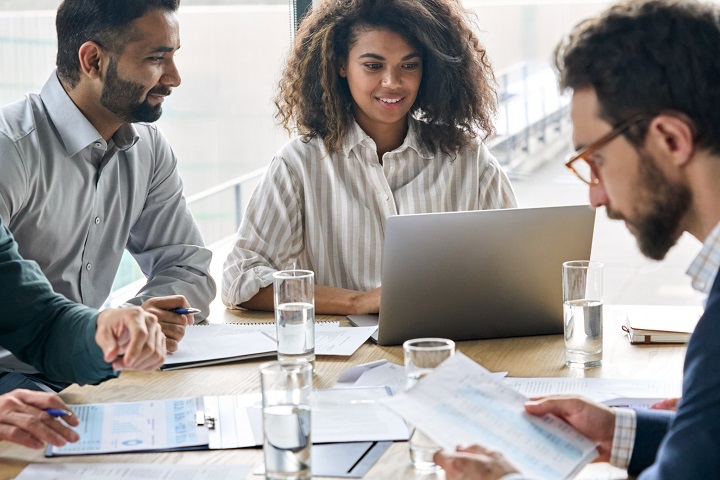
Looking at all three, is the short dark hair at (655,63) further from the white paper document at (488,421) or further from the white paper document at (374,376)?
the white paper document at (374,376)

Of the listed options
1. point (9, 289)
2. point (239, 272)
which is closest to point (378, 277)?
point (239, 272)

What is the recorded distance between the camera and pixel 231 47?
5023 millimetres

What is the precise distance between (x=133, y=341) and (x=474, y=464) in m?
0.63

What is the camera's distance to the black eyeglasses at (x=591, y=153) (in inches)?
49.4

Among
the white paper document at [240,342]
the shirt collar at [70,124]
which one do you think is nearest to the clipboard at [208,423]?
the white paper document at [240,342]

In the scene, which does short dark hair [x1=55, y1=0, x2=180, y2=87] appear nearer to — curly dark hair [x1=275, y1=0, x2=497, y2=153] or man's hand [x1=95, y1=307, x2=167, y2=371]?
curly dark hair [x1=275, y1=0, x2=497, y2=153]

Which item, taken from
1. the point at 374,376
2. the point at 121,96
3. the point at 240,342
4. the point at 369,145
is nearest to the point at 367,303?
the point at 240,342

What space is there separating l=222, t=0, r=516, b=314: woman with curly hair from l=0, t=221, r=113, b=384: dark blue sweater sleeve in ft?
2.40

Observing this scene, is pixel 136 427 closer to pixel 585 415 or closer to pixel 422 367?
pixel 422 367

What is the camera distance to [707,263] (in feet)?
3.96

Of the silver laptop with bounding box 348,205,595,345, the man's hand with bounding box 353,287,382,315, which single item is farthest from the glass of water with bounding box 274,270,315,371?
the man's hand with bounding box 353,287,382,315

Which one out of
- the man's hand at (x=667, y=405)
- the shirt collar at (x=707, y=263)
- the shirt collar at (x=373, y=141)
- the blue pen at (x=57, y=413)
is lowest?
the man's hand at (x=667, y=405)

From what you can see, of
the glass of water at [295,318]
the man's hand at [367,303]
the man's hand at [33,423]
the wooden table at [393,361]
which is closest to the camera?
the man's hand at [33,423]

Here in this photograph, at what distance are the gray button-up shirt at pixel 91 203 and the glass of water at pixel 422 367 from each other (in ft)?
3.20
